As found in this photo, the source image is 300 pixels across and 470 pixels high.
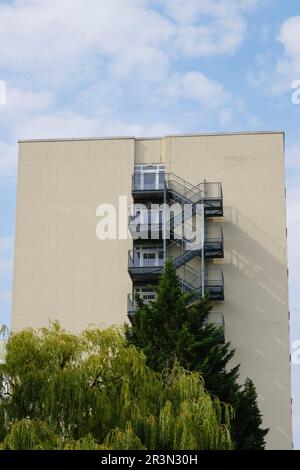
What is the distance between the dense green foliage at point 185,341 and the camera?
37.9m

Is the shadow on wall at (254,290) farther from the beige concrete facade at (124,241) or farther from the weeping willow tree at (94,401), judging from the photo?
the weeping willow tree at (94,401)

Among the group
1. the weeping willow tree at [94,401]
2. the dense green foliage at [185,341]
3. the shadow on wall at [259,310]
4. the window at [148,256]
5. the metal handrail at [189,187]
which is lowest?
the weeping willow tree at [94,401]

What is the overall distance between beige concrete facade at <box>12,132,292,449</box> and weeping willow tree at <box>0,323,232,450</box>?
2750 cm

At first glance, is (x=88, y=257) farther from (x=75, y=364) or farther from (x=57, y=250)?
(x=75, y=364)

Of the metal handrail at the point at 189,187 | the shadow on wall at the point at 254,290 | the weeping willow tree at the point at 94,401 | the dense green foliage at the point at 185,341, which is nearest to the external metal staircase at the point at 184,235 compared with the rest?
the metal handrail at the point at 189,187

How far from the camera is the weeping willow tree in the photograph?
2631cm

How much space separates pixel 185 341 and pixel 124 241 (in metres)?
22.7

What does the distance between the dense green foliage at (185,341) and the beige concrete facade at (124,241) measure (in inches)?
690

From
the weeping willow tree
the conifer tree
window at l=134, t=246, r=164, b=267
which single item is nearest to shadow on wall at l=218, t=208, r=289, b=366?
window at l=134, t=246, r=164, b=267

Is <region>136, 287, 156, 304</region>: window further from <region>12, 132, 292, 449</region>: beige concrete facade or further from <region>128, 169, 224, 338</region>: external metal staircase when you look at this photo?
<region>12, 132, 292, 449</region>: beige concrete facade

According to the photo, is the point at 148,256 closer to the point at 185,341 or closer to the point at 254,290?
the point at 254,290

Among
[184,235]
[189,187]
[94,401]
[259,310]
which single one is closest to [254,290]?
[259,310]

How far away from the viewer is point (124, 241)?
60.3 metres
